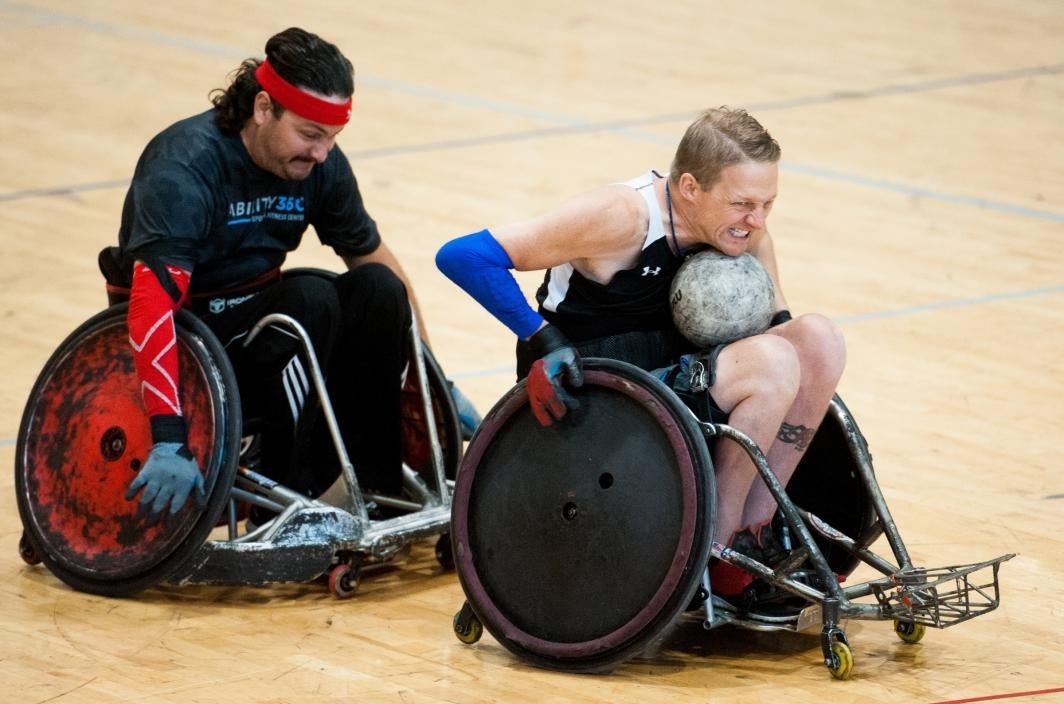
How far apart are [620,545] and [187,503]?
3.68ft

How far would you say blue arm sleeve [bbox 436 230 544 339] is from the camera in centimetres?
412

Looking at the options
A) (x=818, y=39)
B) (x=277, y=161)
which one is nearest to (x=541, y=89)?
(x=818, y=39)

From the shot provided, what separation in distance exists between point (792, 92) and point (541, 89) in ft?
5.06

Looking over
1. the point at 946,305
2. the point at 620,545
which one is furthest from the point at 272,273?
the point at 946,305

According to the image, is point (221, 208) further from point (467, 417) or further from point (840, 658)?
point (840, 658)

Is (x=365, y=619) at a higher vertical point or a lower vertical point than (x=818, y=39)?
lower

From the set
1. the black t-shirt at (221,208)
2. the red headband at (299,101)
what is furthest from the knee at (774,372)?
the black t-shirt at (221,208)

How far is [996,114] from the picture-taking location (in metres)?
10.6

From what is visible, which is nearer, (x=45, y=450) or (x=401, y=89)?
(x=45, y=450)

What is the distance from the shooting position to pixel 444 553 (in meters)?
4.84

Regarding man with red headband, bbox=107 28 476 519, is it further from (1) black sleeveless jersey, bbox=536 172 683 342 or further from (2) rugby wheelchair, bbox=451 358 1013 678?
(2) rugby wheelchair, bbox=451 358 1013 678

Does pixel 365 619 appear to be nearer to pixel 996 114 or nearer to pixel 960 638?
pixel 960 638

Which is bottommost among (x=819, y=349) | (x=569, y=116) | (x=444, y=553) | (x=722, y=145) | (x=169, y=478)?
(x=444, y=553)

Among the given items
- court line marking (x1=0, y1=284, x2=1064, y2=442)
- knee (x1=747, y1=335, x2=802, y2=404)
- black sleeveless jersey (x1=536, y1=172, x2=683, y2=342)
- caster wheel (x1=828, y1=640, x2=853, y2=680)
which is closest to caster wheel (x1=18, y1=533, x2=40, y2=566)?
black sleeveless jersey (x1=536, y1=172, x2=683, y2=342)
